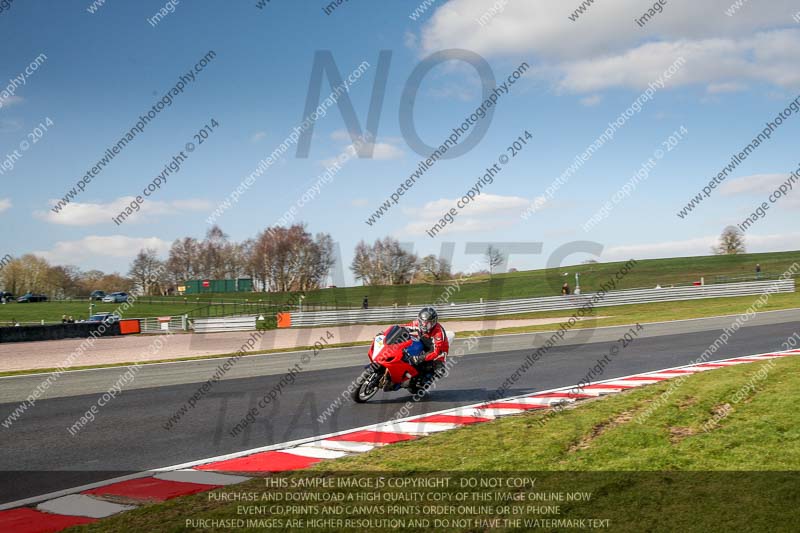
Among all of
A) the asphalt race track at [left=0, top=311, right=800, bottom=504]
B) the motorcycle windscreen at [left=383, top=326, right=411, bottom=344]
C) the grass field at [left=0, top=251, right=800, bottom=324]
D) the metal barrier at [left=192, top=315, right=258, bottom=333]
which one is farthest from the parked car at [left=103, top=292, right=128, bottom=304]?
the motorcycle windscreen at [left=383, top=326, right=411, bottom=344]

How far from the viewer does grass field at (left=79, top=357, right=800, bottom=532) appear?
4988 millimetres

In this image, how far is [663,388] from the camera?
11.2 meters

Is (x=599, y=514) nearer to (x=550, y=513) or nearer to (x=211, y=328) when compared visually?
(x=550, y=513)

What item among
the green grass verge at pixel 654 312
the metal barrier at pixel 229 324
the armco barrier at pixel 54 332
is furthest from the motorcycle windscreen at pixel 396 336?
the metal barrier at pixel 229 324

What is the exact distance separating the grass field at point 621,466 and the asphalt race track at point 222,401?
2.15m

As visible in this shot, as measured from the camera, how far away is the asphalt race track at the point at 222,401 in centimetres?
804

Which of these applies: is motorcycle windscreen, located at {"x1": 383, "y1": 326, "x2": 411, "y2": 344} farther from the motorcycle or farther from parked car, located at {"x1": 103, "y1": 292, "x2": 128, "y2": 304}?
parked car, located at {"x1": 103, "y1": 292, "x2": 128, "y2": 304}

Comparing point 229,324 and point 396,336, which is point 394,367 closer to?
point 396,336

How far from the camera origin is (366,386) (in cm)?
1170

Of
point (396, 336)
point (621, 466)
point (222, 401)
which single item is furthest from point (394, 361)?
point (621, 466)

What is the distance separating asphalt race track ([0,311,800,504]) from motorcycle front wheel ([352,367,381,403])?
23cm

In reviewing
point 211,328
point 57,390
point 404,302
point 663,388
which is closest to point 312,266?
point 404,302

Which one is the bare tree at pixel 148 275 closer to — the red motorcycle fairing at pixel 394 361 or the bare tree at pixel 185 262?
the bare tree at pixel 185 262

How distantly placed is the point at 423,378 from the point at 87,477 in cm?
602
